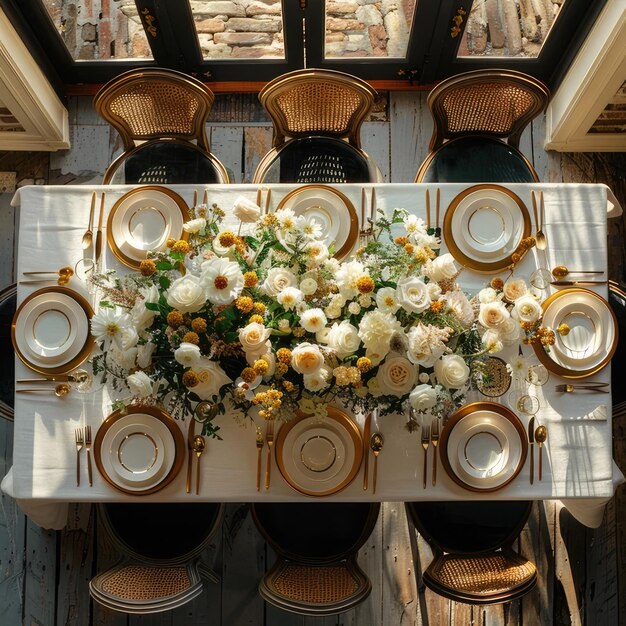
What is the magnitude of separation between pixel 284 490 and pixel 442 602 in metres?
1.16

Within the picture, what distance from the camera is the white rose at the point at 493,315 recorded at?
1.86 m

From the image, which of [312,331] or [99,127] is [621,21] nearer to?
[312,331]

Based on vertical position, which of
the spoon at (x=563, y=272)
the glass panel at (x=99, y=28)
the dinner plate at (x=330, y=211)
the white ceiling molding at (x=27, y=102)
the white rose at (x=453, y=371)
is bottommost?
the white rose at (x=453, y=371)

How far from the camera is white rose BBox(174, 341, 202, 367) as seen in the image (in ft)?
5.74

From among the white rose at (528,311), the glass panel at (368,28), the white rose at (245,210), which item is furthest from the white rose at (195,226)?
the glass panel at (368,28)

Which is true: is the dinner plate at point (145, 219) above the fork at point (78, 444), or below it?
above

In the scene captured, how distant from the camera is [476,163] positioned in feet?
→ 8.66

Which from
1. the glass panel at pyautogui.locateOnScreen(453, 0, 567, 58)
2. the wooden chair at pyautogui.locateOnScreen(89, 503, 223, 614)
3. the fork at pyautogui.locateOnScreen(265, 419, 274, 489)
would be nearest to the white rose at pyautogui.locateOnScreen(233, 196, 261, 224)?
the fork at pyautogui.locateOnScreen(265, 419, 274, 489)

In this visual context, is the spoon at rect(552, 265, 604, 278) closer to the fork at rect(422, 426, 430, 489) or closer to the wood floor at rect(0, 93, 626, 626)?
the fork at rect(422, 426, 430, 489)

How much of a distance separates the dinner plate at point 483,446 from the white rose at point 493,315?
438 millimetres

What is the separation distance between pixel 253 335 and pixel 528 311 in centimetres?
80

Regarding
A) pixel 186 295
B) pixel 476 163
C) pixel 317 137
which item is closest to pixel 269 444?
pixel 186 295

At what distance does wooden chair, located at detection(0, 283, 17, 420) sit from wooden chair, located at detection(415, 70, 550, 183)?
5.40 ft

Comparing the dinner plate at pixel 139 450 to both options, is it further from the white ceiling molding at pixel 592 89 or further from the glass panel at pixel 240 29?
the white ceiling molding at pixel 592 89
